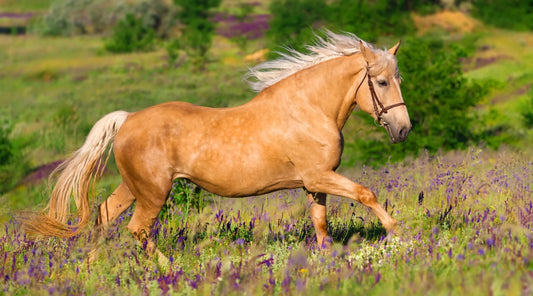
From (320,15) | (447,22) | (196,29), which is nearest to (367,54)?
(320,15)

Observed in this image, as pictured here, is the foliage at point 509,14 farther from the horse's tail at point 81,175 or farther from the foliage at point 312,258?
the horse's tail at point 81,175

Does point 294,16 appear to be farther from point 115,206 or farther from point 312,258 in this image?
point 312,258

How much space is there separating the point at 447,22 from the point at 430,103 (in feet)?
140

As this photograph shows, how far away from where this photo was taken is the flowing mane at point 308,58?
231 inches

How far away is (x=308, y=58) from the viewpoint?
5965mm

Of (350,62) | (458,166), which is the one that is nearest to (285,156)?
(350,62)

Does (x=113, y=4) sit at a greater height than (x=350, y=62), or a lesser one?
lesser

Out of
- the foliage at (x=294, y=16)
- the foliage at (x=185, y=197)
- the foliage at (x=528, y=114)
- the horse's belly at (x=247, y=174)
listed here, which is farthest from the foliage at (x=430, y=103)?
the foliage at (x=294, y=16)

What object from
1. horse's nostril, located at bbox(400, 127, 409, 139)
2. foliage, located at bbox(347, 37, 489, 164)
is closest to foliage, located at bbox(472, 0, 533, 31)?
foliage, located at bbox(347, 37, 489, 164)

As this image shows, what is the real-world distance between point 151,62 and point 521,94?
30.0 m

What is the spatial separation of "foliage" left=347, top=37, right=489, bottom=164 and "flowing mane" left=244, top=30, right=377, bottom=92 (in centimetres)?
796

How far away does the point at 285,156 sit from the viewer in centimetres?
562

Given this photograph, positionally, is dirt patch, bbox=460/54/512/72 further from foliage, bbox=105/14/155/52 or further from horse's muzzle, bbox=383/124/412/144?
horse's muzzle, bbox=383/124/412/144

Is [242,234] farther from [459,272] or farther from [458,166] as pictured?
[458,166]
